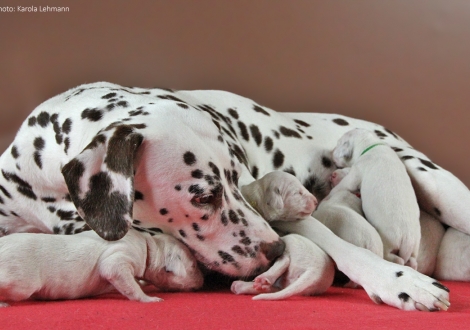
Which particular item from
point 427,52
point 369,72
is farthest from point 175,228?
point 427,52

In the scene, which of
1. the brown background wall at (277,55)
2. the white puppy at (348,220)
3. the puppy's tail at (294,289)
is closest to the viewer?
the puppy's tail at (294,289)

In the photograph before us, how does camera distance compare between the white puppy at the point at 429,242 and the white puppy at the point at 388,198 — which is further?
the white puppy at the point at 429,242

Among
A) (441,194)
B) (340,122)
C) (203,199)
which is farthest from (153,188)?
(340,122)

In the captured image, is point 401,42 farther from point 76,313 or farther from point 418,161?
point 76,313

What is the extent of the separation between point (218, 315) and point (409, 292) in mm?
633

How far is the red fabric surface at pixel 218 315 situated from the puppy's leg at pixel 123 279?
3 centimetres

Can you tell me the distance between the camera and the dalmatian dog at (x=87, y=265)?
1.73 m

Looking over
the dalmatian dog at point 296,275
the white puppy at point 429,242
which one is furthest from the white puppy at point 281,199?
the white puppy at point 429,242

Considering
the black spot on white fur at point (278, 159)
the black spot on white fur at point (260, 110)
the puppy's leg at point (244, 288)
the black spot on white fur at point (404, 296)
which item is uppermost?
the black spot on white fur at point (260, 110)

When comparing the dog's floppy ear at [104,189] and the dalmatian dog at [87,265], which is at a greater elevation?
the dog's floppy ear at [104,189]

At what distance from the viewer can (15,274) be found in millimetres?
1704

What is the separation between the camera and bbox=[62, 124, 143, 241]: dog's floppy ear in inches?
70.8

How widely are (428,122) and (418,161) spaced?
103 cm

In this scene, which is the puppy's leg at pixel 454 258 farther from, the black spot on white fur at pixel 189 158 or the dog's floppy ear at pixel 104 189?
the dog's floppy ear at pixel 104 189
